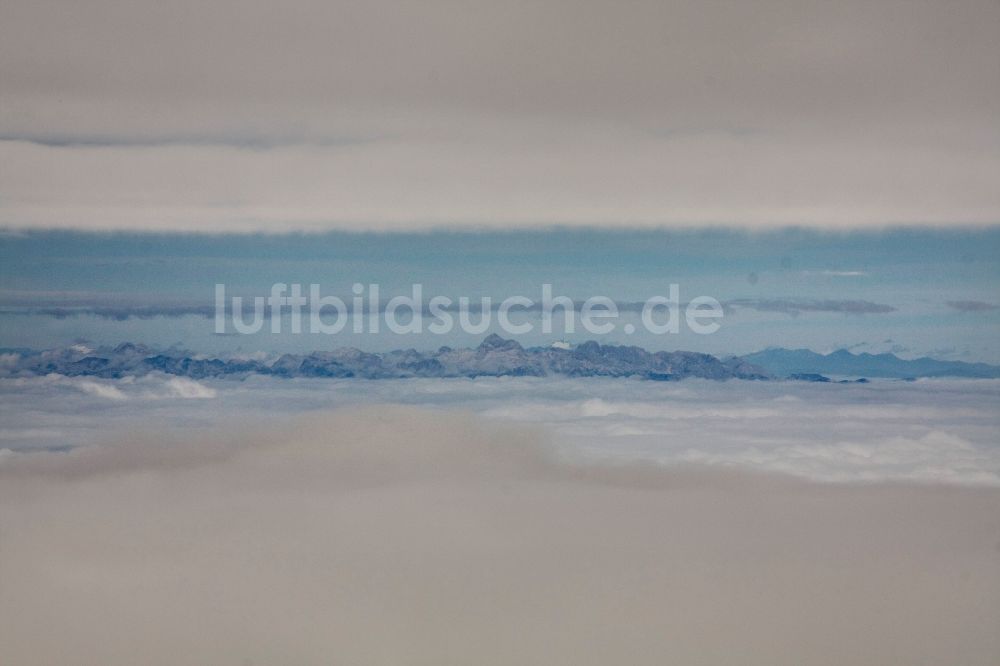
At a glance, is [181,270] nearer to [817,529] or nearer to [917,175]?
[817,529]

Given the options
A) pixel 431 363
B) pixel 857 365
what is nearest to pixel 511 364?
pixel 431 363

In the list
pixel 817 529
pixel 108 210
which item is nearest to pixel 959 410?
pixel 817 529

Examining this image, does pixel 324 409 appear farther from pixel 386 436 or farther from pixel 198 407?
pixel 198 407

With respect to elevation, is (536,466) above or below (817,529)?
above

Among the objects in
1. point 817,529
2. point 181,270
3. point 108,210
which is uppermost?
point 108,210

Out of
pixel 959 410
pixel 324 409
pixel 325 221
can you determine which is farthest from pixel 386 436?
pixel 959 410

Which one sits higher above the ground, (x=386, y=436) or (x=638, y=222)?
(x=638, y=222)

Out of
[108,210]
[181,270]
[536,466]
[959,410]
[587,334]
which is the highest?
[108,210]

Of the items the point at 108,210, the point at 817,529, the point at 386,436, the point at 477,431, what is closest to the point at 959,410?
the point at 817,529

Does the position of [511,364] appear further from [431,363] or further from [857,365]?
[857,365]
